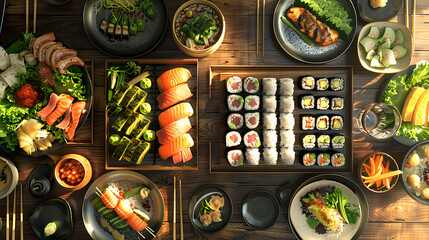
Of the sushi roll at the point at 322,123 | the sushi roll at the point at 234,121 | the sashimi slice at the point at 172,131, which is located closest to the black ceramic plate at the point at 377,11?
the sushi roll at the point at 322,123

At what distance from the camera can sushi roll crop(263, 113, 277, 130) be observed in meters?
3.02

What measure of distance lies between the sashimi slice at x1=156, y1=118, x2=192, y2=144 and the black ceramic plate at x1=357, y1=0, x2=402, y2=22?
2333 mm

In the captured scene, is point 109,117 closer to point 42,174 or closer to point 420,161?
point 42,174

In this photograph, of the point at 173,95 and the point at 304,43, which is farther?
the point at 304,43

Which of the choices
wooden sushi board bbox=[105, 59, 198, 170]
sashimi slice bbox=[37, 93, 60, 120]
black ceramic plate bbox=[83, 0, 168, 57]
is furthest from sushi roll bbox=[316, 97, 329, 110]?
sashimi slice bbox=[37, 93, 60, 120]

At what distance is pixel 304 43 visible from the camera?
3.12m

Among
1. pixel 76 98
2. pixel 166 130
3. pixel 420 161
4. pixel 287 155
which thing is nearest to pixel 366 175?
pixel 420 161

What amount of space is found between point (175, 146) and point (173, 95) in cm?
55

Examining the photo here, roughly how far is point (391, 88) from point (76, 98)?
3.45m

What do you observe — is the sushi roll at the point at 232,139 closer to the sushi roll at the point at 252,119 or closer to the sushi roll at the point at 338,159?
the sushi roll at the point at 252,119

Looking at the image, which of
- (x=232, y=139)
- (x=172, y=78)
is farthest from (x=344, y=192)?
(x=172, y=78)

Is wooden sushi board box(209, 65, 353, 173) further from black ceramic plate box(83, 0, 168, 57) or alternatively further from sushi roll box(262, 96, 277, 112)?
black ceramic plate box(83, 0, 168, 57)

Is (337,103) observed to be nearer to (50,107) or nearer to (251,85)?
(251,85)

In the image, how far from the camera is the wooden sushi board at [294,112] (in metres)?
3.11
